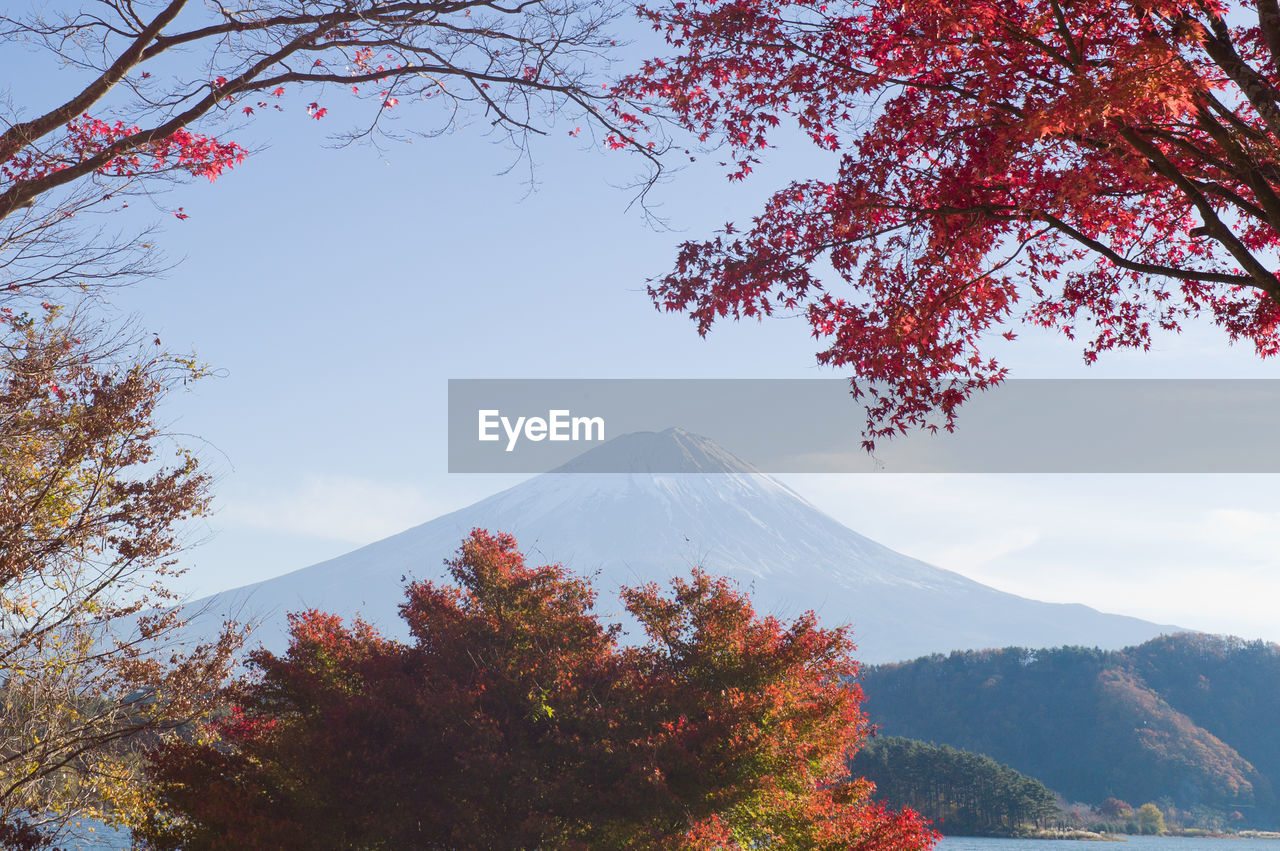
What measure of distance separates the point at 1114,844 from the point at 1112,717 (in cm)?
1052

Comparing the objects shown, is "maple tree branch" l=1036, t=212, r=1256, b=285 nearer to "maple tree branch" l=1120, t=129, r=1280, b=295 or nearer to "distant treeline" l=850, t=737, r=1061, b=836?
"maple tree branch" l=1120, t=129, r=1280, b=295

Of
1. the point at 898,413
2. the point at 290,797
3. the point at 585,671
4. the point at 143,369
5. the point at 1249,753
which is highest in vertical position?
the point at 143,369

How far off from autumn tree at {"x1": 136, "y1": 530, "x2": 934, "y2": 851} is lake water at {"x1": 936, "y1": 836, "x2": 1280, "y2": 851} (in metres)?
34.7

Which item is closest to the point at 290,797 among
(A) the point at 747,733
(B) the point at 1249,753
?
(A) the point at 747,733

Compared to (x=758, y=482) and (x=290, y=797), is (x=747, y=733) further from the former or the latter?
(x=758, y=482)

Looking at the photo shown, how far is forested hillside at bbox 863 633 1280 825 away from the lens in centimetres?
5709

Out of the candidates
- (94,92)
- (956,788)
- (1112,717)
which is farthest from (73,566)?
(1112,717)

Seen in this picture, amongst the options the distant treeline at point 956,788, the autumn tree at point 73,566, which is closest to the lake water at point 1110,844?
the distant treeline at point 956,788

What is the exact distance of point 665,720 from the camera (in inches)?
424

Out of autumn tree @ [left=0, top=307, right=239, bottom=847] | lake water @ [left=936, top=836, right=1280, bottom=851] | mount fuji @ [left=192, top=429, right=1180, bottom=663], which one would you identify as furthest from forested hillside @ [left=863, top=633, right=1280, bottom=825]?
mount fuji @ [left=192, top=429, right=1180, bottom=663]

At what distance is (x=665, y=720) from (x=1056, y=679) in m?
55.7

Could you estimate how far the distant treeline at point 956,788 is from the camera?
154 feet

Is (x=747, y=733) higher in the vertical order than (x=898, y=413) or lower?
lower

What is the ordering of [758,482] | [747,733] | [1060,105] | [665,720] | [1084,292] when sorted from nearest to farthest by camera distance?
[1060,105], [1084,292], [747,733], [665,720], [758,482]
